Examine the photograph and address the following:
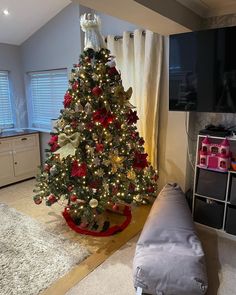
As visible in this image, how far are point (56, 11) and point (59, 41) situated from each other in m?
0.41

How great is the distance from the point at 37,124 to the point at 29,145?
59cm

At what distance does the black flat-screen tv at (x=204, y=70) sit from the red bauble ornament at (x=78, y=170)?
116 centimetres

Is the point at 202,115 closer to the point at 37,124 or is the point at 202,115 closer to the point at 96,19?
the point at 96,19

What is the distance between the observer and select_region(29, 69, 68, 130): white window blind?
3.97 metres

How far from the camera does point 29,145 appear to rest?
4.03 meters

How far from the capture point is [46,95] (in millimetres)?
4191

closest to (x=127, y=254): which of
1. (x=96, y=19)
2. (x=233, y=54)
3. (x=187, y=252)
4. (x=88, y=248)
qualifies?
(x=88, y=248)

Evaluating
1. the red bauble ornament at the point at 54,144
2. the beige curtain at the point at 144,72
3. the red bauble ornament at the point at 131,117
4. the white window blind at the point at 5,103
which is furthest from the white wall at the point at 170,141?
the white window blind at the point at 5,103

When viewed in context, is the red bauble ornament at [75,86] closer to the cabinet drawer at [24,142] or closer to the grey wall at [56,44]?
the grey wall at [56,44]

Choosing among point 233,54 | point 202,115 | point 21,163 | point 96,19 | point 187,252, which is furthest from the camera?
point 21,163

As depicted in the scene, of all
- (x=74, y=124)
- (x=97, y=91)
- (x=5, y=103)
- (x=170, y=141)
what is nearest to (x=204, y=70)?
(x=170, y=141)

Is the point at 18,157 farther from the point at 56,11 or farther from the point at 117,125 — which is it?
the point at 56,11

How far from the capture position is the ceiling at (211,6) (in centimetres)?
226

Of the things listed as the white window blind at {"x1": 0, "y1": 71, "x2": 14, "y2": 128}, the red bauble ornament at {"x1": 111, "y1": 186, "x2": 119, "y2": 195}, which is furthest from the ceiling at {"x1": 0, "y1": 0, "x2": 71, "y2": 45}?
the red bauble ornament at {"x1": 111, "y1": 186, "x2": 119, "y2": 195}
